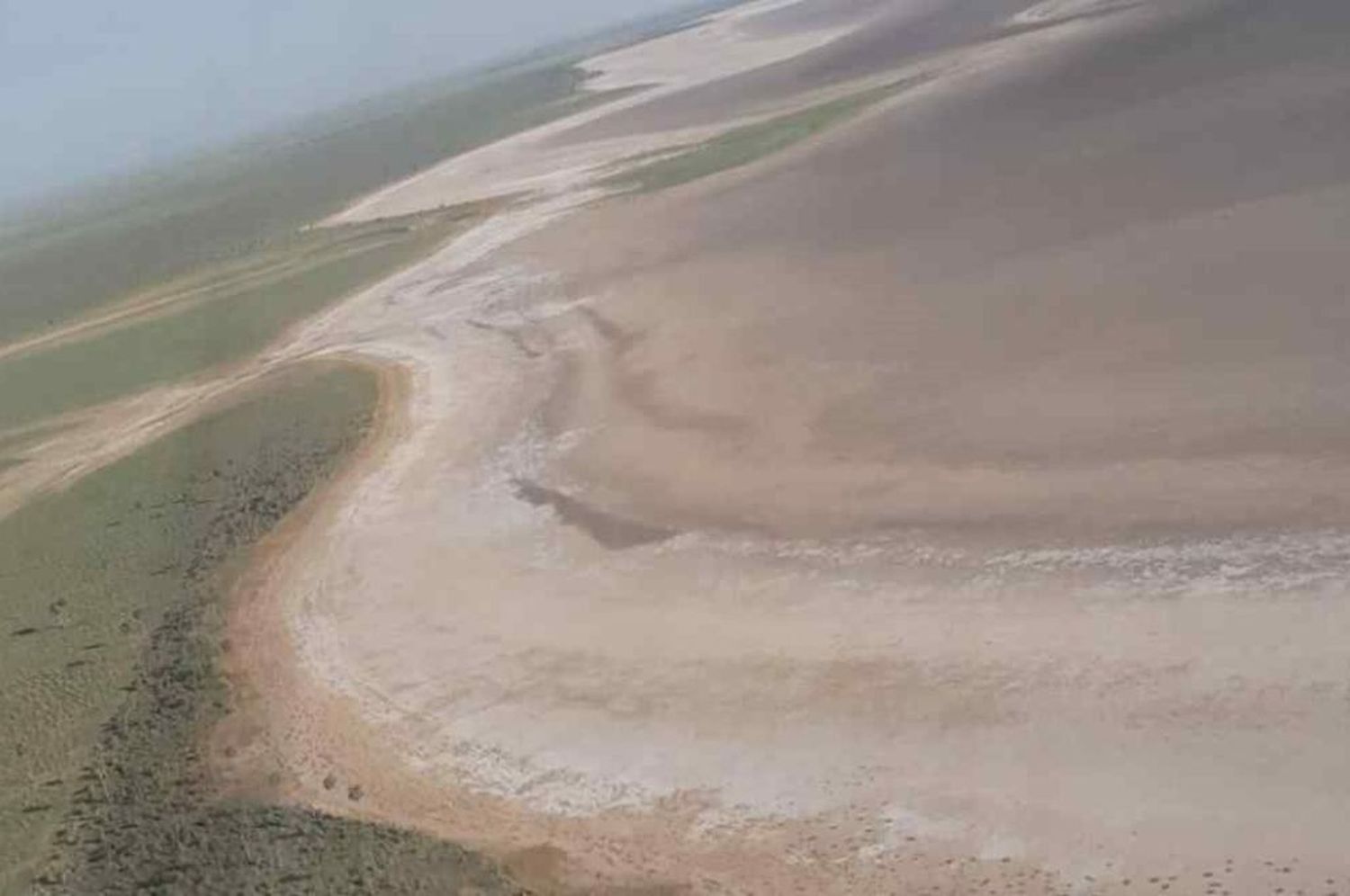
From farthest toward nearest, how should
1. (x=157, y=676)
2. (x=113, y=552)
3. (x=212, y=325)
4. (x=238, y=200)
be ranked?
1. (x=238, y=200)
2. (x=212, y=325)
3. (x=113, y=552)
4. (x=157, y=676)

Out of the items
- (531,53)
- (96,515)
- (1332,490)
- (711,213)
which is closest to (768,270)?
(711,213)

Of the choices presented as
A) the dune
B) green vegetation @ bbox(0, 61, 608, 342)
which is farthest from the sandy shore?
green vegetation @ bbox(0, 61, 608, 342)

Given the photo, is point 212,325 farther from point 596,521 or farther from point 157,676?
point 596,521

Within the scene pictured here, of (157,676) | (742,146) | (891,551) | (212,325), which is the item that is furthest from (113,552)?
(742,146)

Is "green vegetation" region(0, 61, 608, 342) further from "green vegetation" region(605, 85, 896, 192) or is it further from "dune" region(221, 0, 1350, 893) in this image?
"dune" region(221, 0, 1350, 893)

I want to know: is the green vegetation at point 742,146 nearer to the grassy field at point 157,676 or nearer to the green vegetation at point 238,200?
the grassy field at point 157,676

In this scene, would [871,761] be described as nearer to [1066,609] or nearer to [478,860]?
[1066,609]
